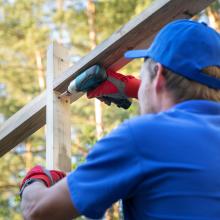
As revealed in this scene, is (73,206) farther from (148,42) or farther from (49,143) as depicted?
(148,42)

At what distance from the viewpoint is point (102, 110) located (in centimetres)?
1020

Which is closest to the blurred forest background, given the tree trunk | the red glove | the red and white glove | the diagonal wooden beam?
the tree trunk

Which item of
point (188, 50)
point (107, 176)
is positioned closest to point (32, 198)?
point (107, 176)

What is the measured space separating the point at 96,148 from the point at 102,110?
9.06 metres

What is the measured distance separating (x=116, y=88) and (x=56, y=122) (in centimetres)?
29

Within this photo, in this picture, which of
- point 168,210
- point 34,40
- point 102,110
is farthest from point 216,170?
point 34,40

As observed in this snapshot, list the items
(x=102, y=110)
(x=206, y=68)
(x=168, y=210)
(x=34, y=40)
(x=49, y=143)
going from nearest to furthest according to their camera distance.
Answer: (x=168, y=210)
(x=206, y=68)
(x=49, y=143)
(x=102, y=110)
(x=34, y=40)

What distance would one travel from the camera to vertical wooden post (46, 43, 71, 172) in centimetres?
188

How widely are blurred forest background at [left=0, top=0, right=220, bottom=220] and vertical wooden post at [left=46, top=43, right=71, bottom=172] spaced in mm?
8016

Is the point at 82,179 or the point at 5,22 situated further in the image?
the point at 5,22

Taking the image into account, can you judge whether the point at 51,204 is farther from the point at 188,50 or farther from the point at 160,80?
the point at 188,50

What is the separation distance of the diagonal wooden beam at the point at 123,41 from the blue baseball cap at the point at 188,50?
449mm

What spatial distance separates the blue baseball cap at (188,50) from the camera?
1229mm

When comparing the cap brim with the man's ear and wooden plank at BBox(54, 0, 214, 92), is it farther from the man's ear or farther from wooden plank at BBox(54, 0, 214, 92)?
wooden plank at BBox(54, 0, 214, 92)
